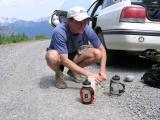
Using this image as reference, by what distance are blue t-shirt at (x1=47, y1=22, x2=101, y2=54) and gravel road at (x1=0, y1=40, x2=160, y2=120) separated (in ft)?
1.94

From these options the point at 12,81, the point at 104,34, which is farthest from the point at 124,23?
the point at 12,81

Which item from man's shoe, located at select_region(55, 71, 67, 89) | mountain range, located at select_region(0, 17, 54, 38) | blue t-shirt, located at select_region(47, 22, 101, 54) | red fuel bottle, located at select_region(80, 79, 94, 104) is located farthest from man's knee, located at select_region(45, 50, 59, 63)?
mountain range, located at select_region(0, 17, 54, 38)

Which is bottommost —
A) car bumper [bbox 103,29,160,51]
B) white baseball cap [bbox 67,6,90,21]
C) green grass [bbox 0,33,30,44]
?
green grass [bbox 0,33,30,44]

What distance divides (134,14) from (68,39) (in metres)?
1.41

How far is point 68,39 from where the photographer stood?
6.45 metres

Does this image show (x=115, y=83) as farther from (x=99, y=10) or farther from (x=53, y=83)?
(x=99, y=10)

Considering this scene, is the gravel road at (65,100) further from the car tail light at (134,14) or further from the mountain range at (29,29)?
the mountain range at (29,29)

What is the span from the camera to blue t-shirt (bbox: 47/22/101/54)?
20.6ft

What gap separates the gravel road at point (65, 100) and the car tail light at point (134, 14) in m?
0.94

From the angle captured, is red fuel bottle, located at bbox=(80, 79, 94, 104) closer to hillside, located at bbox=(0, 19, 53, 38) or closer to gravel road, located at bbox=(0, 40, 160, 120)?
gravel road, located at bbox=(0, 40, 160, 120)

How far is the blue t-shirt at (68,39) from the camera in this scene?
6.27 metres

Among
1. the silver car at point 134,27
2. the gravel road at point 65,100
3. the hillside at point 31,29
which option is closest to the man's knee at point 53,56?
the gravel road at point 65,100

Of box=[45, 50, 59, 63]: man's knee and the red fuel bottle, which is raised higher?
box=[45, 50, 59, 63]: man's knee

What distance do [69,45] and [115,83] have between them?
3.38 ft
